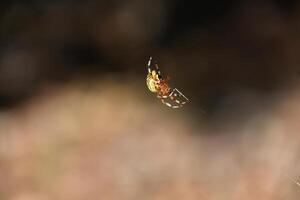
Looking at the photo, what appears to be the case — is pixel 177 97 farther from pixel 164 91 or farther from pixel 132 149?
pixel 132 149

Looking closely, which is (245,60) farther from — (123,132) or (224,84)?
(123,132)

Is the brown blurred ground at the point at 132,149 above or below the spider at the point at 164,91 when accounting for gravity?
below

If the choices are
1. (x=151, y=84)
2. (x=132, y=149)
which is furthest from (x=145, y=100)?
(x=132, y=149)

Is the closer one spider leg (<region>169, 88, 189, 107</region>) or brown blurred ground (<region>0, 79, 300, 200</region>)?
brown blurred ground (<region>0, 79, 300, 200</region>)

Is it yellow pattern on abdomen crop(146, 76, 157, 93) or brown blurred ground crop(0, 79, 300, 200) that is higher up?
yellow pattern on abdomen crop(146, 76, 157, 93)

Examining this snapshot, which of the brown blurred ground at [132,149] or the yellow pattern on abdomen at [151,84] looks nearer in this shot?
the brown blurred ground at [132,149]
